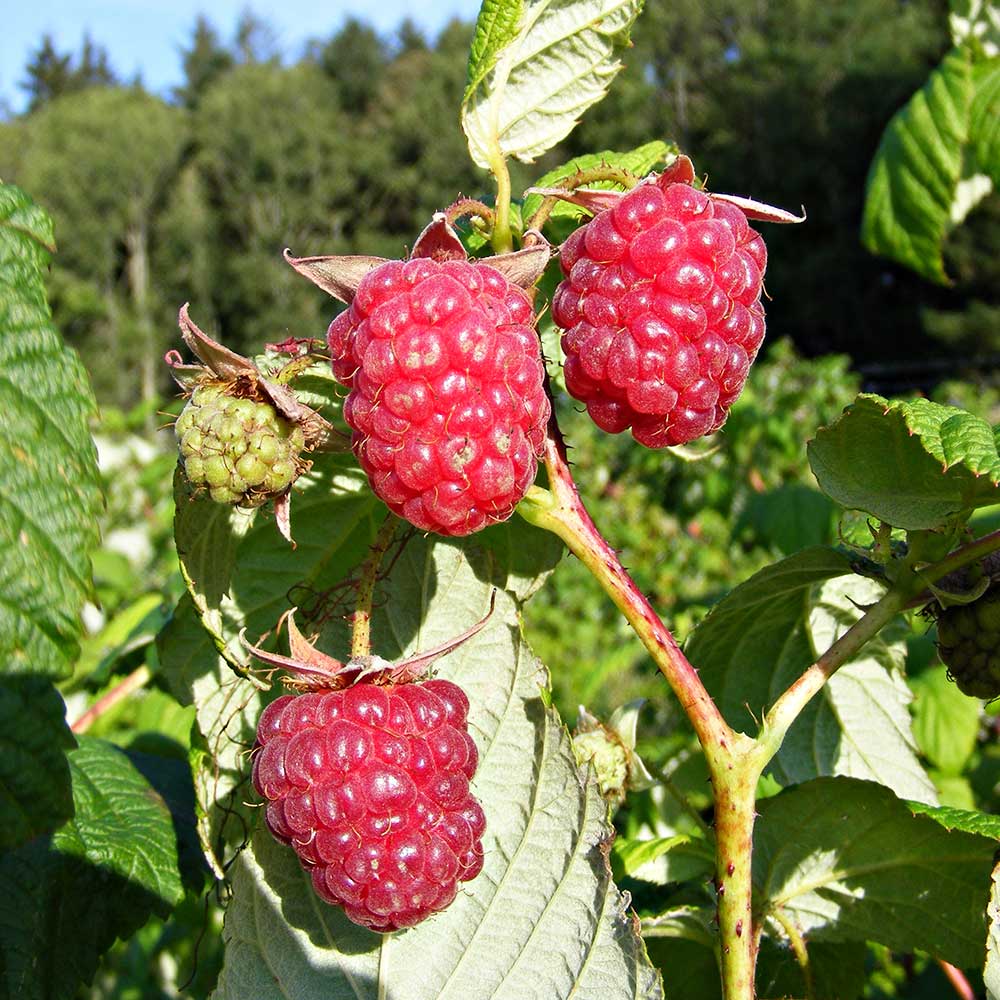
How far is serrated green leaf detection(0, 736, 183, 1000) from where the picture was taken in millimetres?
865

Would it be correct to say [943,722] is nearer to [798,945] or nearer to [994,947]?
[798,945]

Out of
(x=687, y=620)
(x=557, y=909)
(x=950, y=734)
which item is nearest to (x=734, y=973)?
(x=557, y=909)

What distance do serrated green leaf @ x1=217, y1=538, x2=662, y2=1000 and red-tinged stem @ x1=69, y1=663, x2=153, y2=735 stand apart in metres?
0.82

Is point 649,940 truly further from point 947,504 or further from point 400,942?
point 947,504

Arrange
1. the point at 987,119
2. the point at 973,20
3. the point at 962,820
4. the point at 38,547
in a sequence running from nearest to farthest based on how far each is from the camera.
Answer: the point at 38,547
the point at 962,820
the point at 987,119
the point at 973,20

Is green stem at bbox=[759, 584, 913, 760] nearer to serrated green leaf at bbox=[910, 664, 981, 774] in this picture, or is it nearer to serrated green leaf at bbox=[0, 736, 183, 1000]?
serrated green leaf at bbox=[0, 736, 183, 1000]

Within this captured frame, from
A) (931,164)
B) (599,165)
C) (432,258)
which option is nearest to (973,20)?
(931,164)

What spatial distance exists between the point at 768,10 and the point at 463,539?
109 feet

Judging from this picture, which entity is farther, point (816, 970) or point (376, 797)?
point (816, 970)

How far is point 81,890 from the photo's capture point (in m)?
0.94

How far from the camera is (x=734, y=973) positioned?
2.33 ft

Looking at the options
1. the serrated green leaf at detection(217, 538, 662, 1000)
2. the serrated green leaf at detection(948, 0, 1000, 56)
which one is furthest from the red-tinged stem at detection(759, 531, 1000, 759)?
the serrated green leaf at detection(948, 0, 1000, 56)

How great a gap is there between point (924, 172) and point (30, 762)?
99.9 inches

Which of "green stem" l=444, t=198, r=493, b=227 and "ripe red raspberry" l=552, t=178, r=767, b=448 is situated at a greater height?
"green stem" l=444, t=198, r=493, b=227
